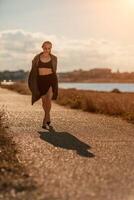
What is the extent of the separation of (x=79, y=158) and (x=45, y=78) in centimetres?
593

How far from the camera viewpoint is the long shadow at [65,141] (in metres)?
12.0

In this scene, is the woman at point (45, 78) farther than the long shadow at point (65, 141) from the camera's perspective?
Yes

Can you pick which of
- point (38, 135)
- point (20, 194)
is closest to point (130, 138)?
point (38, 135)

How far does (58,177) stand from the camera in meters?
9.01

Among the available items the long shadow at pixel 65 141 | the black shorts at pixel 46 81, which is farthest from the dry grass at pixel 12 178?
the black shorts at pixel 46 81

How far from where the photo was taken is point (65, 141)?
1347 cm

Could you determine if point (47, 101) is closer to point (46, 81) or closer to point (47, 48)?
point (46, 81)

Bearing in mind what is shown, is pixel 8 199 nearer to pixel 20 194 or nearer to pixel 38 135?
pixel 20 194

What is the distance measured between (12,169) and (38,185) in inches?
42.6

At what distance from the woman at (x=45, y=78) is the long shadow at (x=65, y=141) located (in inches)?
41.9

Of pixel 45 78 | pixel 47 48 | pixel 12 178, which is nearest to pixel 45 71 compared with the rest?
pixel 45 78

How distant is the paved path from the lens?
8.09 meters

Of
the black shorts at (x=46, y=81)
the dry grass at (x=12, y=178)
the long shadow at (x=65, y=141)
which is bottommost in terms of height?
the long shadow at (x=65, y=141)

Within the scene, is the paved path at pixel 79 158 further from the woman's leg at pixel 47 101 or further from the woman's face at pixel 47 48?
the woman's face at pixel 47 48
